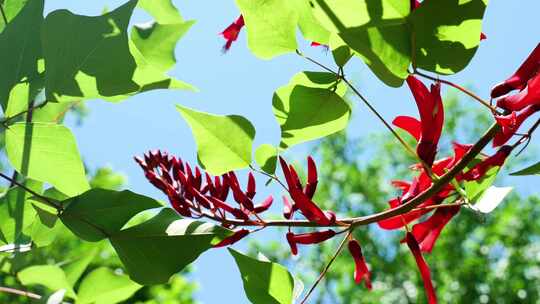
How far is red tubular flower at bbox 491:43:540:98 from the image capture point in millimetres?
556

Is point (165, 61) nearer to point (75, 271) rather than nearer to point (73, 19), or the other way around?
point (73, 19)

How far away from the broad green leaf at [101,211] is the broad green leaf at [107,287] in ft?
1.21

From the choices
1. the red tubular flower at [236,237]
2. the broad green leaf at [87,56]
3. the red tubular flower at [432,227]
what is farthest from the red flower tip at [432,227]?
the broad green leaf at [87,56]

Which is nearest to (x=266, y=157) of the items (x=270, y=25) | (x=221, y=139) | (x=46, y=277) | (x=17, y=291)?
(x=221, y=139)

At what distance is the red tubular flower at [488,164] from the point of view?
1.96 feet

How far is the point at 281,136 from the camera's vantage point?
0.63 metres

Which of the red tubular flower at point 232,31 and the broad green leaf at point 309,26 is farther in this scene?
the red tubular flower at point 232,31

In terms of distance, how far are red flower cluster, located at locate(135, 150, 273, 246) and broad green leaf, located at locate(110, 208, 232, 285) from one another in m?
0.06

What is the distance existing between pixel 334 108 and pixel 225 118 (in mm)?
117

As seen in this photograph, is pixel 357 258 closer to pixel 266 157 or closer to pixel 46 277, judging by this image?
pixel 266 157

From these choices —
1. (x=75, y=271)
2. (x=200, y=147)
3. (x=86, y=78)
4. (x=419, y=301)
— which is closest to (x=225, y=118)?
(x=200, y=147)

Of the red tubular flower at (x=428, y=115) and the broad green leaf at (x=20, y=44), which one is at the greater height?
the broad green leaf at (x=20, y=44)

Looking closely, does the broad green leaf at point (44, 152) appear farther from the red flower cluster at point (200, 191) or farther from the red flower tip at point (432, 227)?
the red flower tip at point (432, 227)

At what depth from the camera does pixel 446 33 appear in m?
0.50
